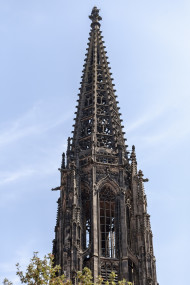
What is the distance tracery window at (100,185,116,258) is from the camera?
50.0 meters

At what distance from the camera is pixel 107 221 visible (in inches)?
2044

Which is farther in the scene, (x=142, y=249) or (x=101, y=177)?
(x=101, y=177)

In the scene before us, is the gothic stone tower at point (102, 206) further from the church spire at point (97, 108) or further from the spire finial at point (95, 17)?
the spire finial at point (95, 17)

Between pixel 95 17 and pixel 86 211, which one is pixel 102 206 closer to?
pixel 86 211

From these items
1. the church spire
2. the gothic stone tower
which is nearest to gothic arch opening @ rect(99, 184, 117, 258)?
the gothic stone tower

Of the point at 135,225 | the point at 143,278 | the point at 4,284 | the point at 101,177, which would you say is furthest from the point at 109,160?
the point at 4,284

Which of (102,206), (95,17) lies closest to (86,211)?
(102,206)

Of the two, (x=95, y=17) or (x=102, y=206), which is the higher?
(x=95, y=17)

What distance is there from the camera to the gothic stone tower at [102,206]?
48375 mm

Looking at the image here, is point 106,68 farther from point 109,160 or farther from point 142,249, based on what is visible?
point 142,249

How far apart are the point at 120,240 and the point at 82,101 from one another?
53.1ft

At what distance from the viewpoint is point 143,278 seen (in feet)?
157

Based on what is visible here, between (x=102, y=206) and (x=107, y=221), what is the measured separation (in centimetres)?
124

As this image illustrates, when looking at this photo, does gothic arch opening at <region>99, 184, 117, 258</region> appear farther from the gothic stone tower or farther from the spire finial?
the spire finial
